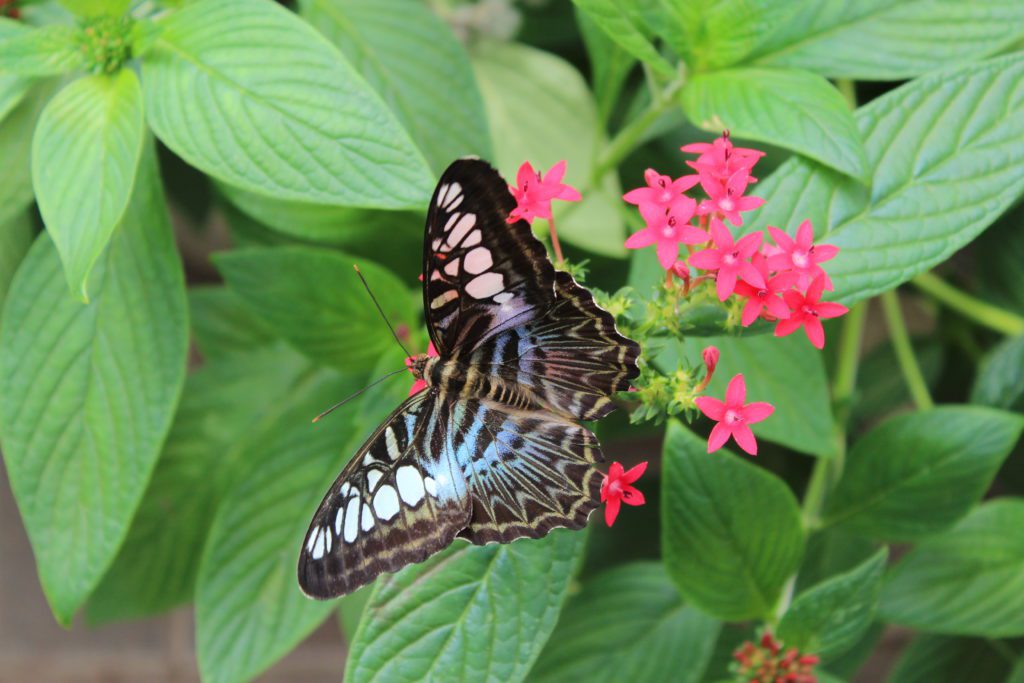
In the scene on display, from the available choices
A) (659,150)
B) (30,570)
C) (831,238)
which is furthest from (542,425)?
(30,570)

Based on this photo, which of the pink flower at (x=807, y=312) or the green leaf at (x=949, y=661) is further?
the green leaf at (x=949, y=661)

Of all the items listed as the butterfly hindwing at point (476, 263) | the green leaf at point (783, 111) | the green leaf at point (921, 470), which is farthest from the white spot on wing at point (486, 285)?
the green leaf at point (921, 470)

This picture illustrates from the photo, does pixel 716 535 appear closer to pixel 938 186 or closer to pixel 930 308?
pixel 938 186

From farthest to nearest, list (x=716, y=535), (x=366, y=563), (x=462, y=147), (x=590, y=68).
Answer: (x=590, y=68) < (x=462, y=147) < (x=716, y=535) < (x=366, y=563)

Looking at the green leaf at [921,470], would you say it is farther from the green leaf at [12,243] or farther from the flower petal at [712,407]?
the green leaf at [12,243]

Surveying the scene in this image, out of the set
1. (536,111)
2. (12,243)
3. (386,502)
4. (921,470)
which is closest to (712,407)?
(386,502)

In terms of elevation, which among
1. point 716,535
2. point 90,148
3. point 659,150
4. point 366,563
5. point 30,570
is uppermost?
point 90,148

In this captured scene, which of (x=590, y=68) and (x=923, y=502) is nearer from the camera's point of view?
(x=923, y=502)
